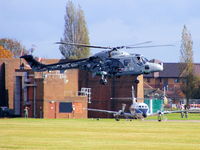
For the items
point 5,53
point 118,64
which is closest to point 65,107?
point 118,64

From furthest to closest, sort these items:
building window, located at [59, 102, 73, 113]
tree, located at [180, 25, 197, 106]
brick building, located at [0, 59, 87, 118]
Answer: tree, located at [180, 25, 197, 106], building window, located at [59, 102, 73, 113], brick building, located at [0, 59, 87, 118]

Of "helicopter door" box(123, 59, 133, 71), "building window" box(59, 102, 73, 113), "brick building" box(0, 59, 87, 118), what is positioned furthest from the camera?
"building window" box(59, 102, 73, 113)

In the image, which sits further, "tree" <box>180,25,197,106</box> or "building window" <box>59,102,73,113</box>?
"tree" <box>180,25,197,106</box>

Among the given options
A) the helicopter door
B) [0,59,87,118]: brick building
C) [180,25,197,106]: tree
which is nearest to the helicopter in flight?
the helicopter door

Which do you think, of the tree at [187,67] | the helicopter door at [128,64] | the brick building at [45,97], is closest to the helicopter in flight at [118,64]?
the helicopter door at [128,64]

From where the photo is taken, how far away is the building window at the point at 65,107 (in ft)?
369

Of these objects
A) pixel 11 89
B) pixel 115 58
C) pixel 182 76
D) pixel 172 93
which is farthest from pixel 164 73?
pixel 115 58

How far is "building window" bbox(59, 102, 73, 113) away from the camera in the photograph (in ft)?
369

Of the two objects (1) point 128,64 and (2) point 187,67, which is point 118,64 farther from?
(2) point 187,67

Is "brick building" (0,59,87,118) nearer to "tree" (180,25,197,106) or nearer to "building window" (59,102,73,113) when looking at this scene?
"building window" (59,102,73,113)

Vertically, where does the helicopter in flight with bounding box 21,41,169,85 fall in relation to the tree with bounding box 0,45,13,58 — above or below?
below

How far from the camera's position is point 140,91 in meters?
120

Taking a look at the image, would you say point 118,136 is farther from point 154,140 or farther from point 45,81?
point 45,81

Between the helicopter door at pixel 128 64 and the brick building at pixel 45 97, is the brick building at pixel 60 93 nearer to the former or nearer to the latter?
the brick building at pixel 45 97
